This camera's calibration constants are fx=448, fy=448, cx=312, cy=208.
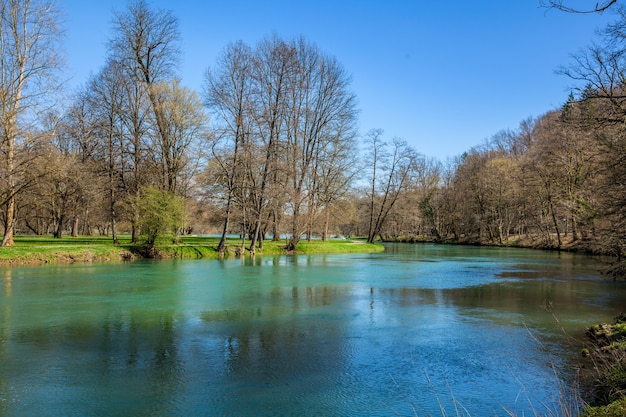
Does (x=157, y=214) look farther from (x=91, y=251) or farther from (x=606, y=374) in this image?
(x=606, y=374)

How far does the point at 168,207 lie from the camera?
85.1 feet

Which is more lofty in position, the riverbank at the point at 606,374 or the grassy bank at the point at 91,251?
the grassy bank at the point at 91,251

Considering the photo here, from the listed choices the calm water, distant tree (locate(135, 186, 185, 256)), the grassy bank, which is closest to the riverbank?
the calm water

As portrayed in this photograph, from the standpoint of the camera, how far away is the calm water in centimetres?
561

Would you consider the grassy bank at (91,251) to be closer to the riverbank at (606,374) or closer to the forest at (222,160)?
the forest at (222,160)

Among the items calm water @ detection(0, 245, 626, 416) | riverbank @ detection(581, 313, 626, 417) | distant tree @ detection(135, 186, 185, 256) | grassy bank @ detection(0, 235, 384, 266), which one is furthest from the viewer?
distant tree @ detection(135, 186, 185, 256)

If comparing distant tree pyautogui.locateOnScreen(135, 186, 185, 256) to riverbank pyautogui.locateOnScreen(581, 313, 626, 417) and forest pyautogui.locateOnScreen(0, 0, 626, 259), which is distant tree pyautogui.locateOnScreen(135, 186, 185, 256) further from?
riverbank pyautogui.locateOnScreen(581, 313, 626, 417)

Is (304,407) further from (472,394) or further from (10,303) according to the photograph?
(10,303)

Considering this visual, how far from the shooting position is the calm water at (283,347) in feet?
18.4

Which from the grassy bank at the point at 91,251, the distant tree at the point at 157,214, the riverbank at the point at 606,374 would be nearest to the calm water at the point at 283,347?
the riverbank at the point at 606,374

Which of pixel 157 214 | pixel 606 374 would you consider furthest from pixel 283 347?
pixel 157 214

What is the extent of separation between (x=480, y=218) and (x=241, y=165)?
35.0 meters

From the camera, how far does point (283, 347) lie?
26.2ft

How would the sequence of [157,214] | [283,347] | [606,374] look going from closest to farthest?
1. [606,374]
2. [283,347]
3. [157,214]
